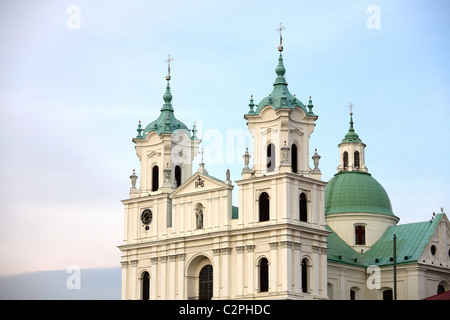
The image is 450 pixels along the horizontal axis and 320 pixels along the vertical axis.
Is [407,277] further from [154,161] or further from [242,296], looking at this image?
[154,161]

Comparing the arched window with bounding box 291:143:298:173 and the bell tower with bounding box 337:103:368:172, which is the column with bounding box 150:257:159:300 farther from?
the bell tower with bounding box 337:103:368:172

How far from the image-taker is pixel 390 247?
3406 inches

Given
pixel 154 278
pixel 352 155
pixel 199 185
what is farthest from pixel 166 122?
pixel 352 155

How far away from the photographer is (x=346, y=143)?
93.9 m

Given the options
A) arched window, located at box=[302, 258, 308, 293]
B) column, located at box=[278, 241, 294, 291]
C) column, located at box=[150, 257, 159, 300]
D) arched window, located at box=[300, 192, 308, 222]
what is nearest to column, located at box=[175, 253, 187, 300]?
column, located at box=[150, 257, 159, 300]

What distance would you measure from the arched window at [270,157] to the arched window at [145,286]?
13.7m

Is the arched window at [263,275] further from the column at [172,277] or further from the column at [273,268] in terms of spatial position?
the column at [172,277]

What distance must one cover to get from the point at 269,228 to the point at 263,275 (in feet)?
11.3

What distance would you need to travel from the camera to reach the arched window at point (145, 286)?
82188 mm

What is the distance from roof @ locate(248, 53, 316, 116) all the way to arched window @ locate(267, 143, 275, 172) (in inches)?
116

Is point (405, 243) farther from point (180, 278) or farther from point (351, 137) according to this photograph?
point (180, 278)

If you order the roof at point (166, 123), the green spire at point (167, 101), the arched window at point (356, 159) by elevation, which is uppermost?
the green spire at point (167, 101)

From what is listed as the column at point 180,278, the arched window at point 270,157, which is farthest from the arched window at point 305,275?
the column at point 180,278

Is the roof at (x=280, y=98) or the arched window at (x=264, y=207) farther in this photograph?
the roof at (x=280, y=98)
